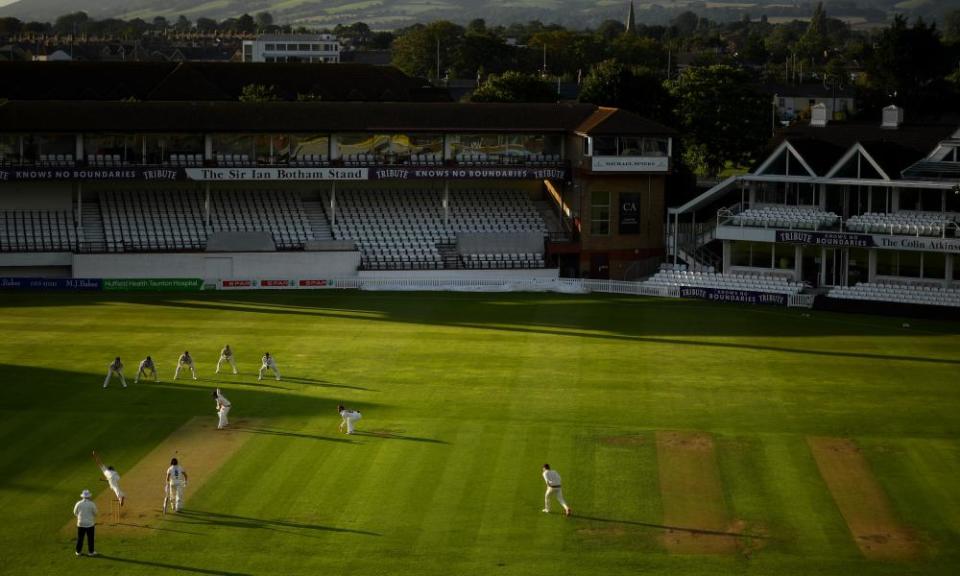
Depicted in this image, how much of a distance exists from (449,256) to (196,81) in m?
24.2

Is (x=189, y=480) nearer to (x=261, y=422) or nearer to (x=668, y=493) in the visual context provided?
(x=261, y=422)

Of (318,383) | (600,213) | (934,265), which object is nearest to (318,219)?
(600,213)

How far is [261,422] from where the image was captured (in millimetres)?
39125

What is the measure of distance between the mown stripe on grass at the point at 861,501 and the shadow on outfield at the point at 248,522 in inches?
387

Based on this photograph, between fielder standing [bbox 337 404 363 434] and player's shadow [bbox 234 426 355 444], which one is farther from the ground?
fielder standing [bbox 337 404 363 434]

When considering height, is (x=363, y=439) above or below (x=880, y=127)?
below

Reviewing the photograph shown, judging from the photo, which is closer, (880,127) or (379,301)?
(379,301)

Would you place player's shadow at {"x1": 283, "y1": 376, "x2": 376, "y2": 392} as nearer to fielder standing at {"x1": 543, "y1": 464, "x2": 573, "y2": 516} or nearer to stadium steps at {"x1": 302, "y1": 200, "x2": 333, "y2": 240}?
fielder standing at {"x1": 543, "y1": 464, "x2": 573, "y2": 516}

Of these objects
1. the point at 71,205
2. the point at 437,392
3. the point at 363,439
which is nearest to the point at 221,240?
the point at 71,205

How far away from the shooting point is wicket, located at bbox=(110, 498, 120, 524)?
1216 inches

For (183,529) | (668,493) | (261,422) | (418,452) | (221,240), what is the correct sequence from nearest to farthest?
(183,529)
(668,493)
(418,452)
(261,422)
(221,240)

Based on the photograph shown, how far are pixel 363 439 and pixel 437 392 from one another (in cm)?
630

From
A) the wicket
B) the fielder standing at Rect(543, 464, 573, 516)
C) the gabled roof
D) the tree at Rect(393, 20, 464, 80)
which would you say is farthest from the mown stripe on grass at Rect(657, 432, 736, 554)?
the tree at Rect(393, 20, 464, 80)

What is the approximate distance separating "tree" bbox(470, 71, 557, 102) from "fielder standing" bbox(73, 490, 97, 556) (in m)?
69.0
